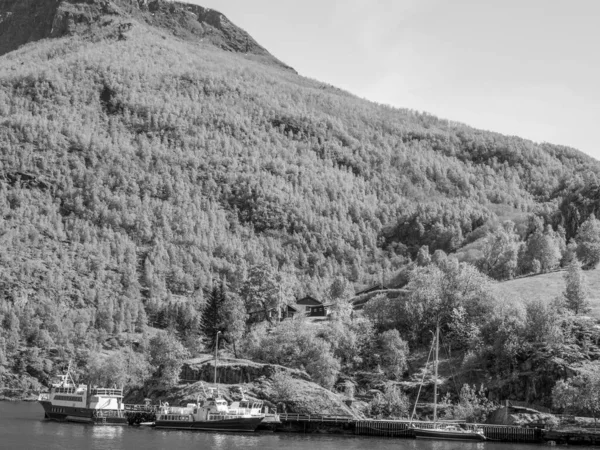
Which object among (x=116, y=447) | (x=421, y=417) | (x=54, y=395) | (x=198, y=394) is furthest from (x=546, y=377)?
(x=54, y=395)

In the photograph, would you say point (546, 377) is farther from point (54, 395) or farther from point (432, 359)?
point (54, 395)

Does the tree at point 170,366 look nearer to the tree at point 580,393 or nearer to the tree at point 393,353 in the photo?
the tree at point 393,353

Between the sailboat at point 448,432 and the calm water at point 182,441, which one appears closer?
the calm water at point 182,441

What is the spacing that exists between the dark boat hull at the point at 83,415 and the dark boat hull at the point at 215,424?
15.6m

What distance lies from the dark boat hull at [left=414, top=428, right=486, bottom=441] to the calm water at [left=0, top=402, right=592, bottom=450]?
1.26 metres

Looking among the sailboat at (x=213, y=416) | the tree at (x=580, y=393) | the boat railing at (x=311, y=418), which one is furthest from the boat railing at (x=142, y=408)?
the tree at (x=580, y=393)

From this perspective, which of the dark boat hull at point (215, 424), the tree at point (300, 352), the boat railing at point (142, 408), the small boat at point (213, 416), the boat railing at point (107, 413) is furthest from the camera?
the boat railing at point (107, 413)

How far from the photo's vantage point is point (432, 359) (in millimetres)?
185000

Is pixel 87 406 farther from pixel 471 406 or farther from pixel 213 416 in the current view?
pixel 471 406

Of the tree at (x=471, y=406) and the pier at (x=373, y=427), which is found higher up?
the tree at (x=471, y=406)

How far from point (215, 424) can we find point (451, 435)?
43124mm

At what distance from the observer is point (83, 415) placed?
186 metres

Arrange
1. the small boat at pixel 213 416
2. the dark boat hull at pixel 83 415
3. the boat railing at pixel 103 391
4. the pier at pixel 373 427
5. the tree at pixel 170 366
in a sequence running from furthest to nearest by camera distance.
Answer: the boat railing at pixel 103 391 → the tree at pixel 170 366 → the dark boat hull at pixel 83 415 → the small boat at pixel 213 416 → the pier at pixel 373 427

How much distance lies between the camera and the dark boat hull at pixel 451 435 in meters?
147
